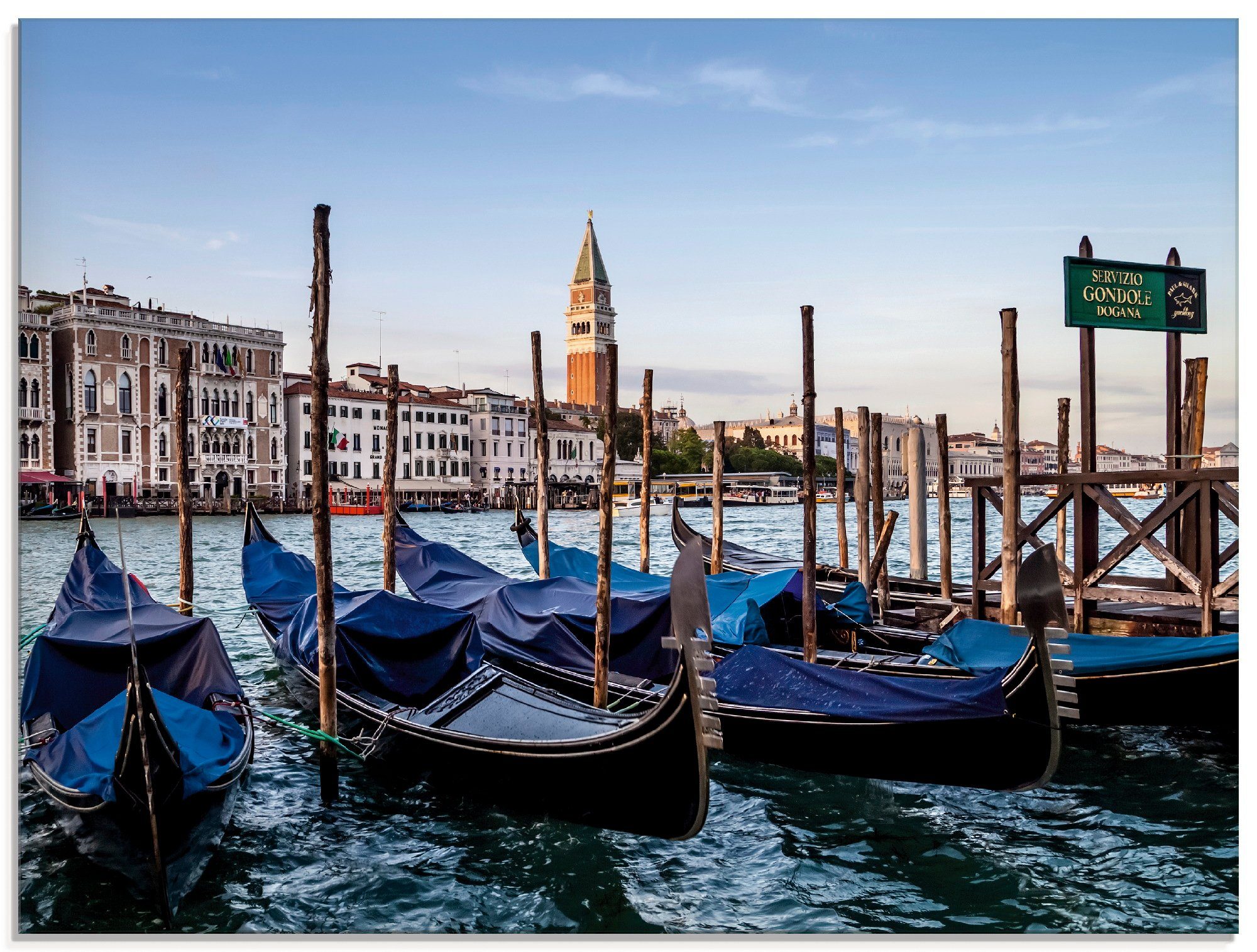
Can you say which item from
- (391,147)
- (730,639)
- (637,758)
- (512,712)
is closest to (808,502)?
(730,639)

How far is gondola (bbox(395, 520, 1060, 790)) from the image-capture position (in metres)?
3.76

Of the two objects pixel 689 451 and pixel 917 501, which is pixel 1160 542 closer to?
pixel 917 501

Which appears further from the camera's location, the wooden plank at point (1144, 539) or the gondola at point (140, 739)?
the wooden plank at point (1144, 539)

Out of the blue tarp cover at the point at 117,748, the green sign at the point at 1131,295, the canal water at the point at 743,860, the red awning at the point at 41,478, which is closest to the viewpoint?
the canal water at the point at 743,860

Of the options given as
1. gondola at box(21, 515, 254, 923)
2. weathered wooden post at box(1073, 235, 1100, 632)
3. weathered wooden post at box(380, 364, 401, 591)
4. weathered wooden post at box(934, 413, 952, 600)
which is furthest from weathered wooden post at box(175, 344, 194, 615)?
weathered wooden post at box(1073, 235, 1100, 632)

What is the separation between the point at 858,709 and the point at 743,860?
0.80 metres

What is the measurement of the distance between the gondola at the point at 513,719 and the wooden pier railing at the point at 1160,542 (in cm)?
222

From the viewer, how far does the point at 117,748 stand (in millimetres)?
3393

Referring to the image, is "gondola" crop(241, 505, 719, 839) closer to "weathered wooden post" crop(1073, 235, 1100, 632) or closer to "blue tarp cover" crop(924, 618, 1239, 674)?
"blue tarp cover" crop(924, 618, 1239, 674)

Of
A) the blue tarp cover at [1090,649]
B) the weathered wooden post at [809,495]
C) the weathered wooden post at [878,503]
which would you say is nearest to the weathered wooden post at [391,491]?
the weathered wooden post at [809,495]

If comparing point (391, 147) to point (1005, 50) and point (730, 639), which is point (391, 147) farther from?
point (730, 639)

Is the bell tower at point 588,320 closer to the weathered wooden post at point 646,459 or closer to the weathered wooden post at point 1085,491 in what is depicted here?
the weathered wooden post at point 646,459

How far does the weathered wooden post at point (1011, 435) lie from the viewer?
200 inches

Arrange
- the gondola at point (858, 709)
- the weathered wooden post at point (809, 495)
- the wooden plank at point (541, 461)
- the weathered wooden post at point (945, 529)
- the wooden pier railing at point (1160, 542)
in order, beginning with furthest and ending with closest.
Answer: the wooden plank at point (541, 461) < the weathered wooden post at point (945, 529) < the weathered wooden post at point (809, 495) < the wooden pier railing at point (1160, 542) < the gondola at point (858, 709)
